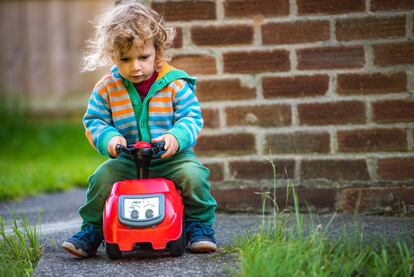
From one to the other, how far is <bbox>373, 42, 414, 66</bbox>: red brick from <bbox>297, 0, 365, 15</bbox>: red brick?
22cm

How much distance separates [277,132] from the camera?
3809mm

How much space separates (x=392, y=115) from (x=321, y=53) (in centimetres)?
48

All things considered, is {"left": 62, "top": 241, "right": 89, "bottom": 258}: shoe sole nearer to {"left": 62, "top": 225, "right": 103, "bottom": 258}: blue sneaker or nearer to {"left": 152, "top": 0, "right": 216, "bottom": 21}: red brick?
{"left": 62, "top": 225, "right": 103, "bottom": 258}: blue sneaker

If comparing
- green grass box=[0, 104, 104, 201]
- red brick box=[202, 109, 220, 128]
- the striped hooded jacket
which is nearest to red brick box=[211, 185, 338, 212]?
red brick box=[202, 109, 220, 128]

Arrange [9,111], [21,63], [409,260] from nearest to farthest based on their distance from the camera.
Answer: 1. [409,260]
2. [9,111]
3. [21,63]

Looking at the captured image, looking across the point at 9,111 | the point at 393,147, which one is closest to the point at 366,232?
the point at 393,147

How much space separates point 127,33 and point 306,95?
1079 millimetres

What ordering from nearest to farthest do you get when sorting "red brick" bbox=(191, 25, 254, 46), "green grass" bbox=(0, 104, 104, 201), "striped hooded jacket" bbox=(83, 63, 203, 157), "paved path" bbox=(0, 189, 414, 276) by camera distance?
"paved path" bbox=(0, 189, 414, 276) < "striped hooded jacket" bbox=(83, 63, 203, 157) < "red brick" bbox=(191, 25, 254, 46) < "green grass" bbox=(0, 104, 104, 201)

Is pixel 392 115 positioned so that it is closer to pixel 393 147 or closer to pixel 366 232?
pixel 393 147

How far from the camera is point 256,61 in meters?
3.79

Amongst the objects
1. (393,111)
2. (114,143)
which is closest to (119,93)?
(114,143)

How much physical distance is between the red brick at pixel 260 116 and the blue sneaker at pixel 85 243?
39.3 inches

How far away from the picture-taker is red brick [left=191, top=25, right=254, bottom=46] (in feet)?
12.4

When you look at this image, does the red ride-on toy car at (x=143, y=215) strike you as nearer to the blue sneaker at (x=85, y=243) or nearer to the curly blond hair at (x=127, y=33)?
the blue sneaker at (x=85, y=243)
